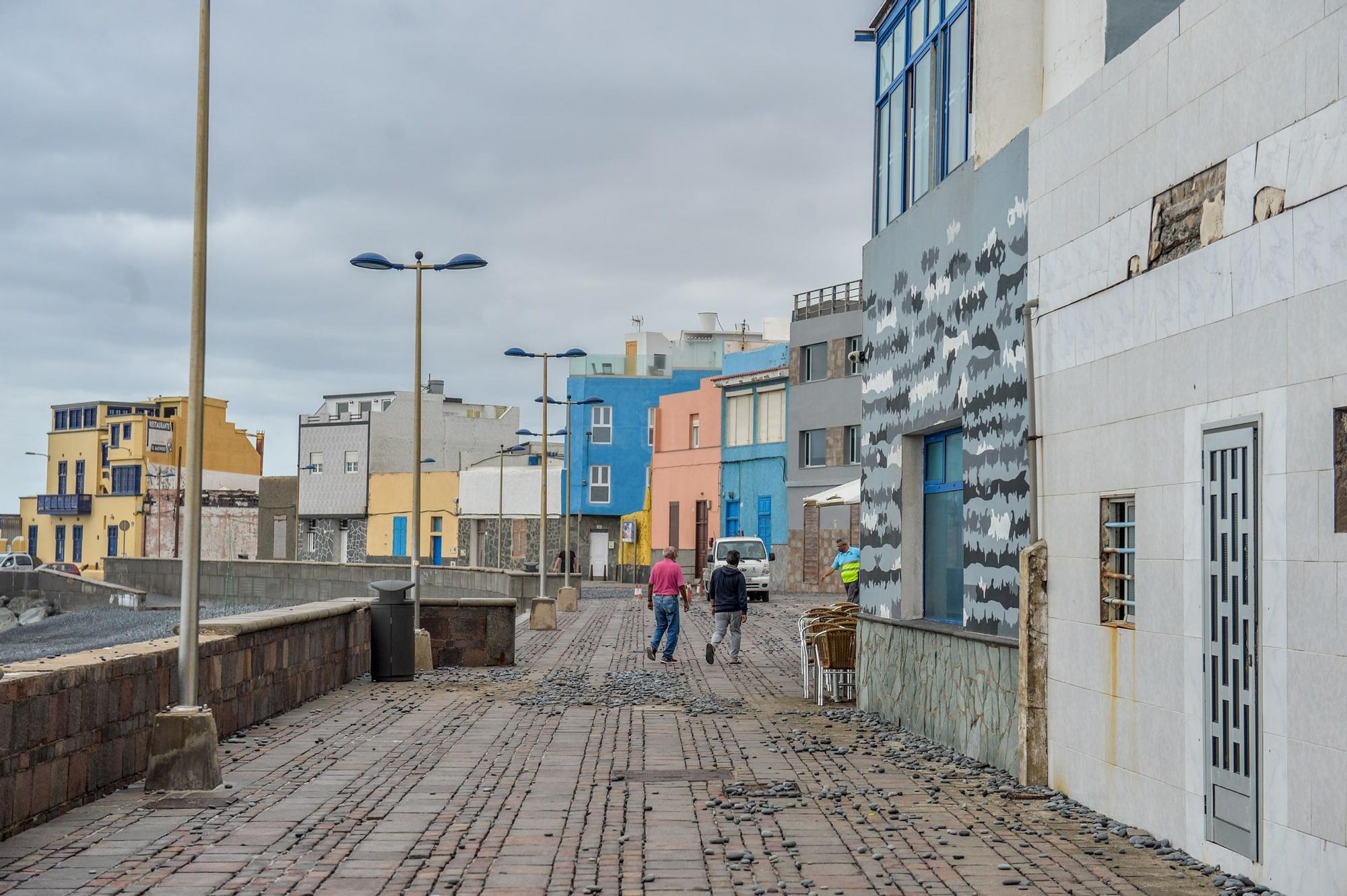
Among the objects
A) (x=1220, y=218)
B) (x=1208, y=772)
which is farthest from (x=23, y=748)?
(x=1220, y=218)

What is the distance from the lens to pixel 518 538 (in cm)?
7900

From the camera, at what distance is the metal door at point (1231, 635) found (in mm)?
7789

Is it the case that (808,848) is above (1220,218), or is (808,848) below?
below

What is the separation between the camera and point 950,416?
1325cm

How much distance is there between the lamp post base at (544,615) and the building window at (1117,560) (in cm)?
2387

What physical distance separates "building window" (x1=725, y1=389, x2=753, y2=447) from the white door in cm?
1628

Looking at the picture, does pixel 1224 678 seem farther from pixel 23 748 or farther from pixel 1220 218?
pixel 23 748

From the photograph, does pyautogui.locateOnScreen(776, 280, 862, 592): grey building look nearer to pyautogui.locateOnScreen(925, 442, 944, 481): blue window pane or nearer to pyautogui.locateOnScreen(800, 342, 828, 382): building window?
pyautogui.locateOnScreen(800, 342, 828, 382): building window

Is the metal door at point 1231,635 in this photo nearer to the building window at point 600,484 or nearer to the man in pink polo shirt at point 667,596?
the man in pink polo shirt at point 667,596

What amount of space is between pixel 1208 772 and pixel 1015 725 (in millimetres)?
3034

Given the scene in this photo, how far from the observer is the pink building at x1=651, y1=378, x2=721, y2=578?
63781 mm

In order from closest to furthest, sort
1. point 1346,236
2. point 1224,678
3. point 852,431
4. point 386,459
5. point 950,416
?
point 1346,236 < point 1224,678 < point 950,416 < point 852,431 < point 386,459

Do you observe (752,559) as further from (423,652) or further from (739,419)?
(423,652)

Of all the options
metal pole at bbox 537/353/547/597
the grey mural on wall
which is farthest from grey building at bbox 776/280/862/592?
the grey mural on wall
